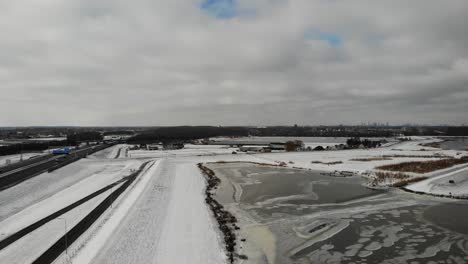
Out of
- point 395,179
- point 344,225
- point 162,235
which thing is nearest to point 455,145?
point 395,179

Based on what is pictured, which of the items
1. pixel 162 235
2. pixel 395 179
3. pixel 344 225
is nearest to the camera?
pixel 162 235

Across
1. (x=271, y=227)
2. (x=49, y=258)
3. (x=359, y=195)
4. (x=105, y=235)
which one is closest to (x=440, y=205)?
(x=359, y=195)

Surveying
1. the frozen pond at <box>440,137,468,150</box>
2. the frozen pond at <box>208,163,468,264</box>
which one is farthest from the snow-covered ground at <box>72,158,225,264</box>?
the frozen pond at <box>440,137,468,150</box>

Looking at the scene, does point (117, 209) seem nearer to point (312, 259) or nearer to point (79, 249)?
point (79, 249)

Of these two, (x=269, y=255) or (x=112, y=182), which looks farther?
(x=112, y=182)

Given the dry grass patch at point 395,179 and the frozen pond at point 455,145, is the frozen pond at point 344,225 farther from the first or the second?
the frozen pond at point 455,145

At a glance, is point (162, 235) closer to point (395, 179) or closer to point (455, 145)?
point (395, 179)

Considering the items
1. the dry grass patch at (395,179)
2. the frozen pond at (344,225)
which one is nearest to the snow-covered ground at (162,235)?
the frozen pond at (344,225)

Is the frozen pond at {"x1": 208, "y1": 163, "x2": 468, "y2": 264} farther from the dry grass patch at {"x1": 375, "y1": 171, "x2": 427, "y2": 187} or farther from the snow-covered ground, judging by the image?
the dry grass patch at {"x1": 375, "y1": 171, "x2": 427, "y2": 187}
